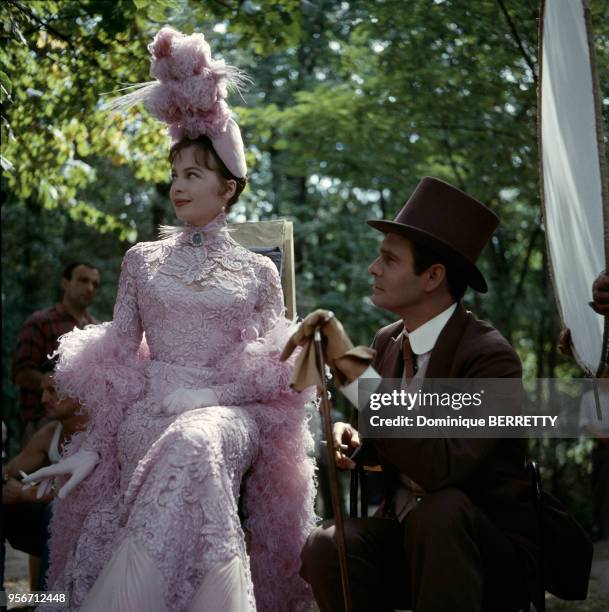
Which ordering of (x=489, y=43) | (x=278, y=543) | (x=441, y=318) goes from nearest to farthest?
(x=441, y=318) → (x=278, y=543) → (x=489, y=43)

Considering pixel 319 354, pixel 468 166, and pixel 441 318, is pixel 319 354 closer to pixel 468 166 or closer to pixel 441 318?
pixel 441 318

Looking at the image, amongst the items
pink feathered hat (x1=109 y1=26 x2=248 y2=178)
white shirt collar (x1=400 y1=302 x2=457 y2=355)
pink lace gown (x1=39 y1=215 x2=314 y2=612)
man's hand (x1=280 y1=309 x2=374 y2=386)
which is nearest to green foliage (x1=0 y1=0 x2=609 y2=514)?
pink feathered hat (x1=109 y1=26 x2=248 y2=178)

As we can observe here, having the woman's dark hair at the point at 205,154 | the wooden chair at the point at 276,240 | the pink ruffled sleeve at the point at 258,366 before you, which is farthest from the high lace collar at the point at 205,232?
the wooden chair at the point at 276,240

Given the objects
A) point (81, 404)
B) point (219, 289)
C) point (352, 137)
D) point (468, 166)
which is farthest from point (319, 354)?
point (468, 166)

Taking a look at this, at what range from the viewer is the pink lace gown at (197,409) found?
325cm

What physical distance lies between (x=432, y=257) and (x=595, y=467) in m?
6.08

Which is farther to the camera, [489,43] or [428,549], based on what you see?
[489,43]

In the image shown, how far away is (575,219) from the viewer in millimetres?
3352

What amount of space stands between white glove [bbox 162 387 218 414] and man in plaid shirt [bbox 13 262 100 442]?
3.18 meters

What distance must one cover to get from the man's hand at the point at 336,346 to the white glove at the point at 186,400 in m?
0.74

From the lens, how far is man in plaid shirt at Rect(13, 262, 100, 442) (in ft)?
A: 21.1

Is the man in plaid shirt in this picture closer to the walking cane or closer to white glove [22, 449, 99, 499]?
white glove [22, 449, 99, 499]

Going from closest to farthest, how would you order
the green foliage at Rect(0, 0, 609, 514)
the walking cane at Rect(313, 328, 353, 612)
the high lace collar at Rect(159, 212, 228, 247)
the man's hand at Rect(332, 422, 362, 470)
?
the walking cane at Rect(313, 328, 353, 612) < the man's hand at Rect(332, 422, 362, 470) < the high lace collar at Rect(159, 212, 228, 247) < the green foliage at Rect(0, 0, 609, 514)

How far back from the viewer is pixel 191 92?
11.8 feet
